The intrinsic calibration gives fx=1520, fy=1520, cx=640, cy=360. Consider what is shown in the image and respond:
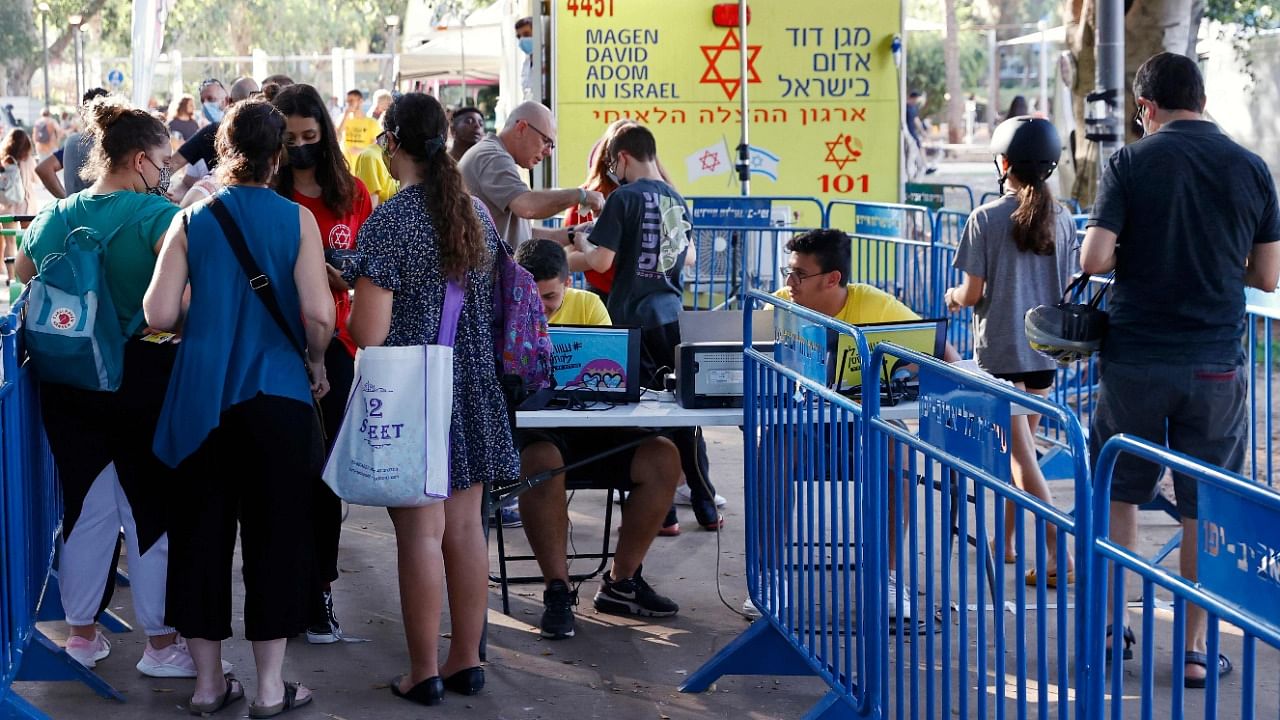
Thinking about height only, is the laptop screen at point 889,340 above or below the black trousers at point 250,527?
above

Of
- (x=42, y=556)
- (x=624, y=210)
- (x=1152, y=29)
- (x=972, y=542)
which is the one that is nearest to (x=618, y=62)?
(x=1152, y=29)

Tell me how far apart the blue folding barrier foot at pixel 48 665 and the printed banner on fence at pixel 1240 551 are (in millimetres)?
3682

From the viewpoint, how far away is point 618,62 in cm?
1237

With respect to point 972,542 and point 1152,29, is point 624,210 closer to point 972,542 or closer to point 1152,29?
point 972,542

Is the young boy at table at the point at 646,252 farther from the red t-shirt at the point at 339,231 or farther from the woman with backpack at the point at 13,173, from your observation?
the woman with backpack at the point at 13,173

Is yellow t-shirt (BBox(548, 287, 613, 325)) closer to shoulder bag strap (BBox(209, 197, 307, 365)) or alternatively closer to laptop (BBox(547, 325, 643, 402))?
laptop (BBox(547, 325, 643, 402))

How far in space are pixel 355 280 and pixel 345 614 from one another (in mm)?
1793

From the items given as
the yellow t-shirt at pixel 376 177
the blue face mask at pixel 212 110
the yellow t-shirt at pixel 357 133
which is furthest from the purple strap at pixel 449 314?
the blue face mask at pixel 212 110

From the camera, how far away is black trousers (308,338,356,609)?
527 cm

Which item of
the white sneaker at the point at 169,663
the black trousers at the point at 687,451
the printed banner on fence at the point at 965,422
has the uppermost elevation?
the printed banner on fence at the point at 965,422

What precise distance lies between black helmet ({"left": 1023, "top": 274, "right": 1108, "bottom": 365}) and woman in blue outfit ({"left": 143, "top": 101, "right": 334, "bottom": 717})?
7.71 feet

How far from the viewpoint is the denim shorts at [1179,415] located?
4.82 metres

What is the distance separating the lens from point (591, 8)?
40.5 feet

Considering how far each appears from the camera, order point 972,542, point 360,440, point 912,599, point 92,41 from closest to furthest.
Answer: point 912,599 < point 360,440 < point 972,542 < point 92,41
